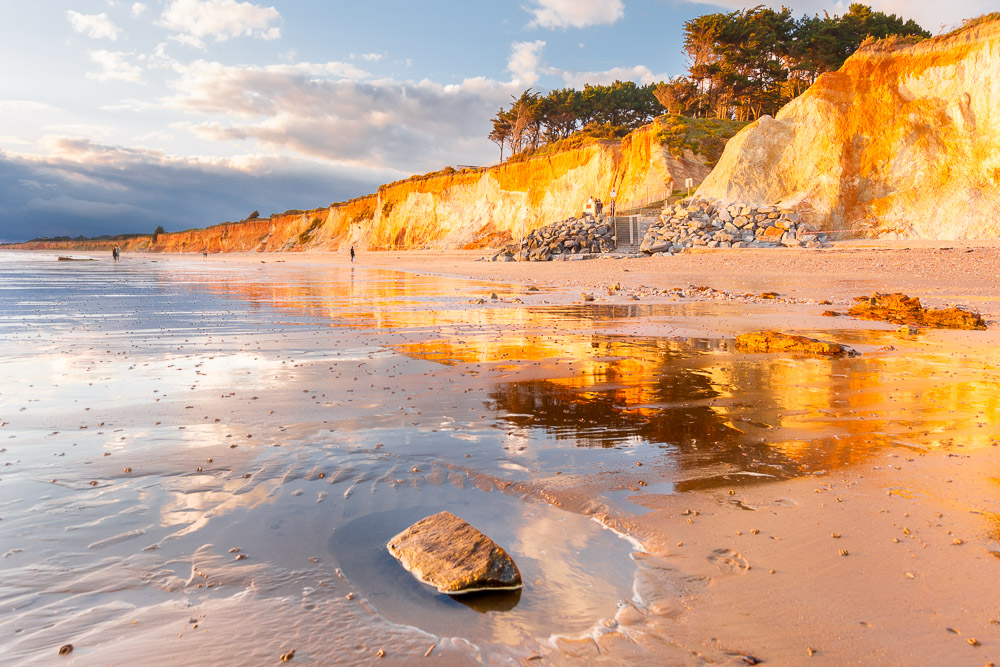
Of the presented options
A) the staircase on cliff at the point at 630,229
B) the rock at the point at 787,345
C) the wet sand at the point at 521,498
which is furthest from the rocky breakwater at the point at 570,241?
the wet sand at the point at 521,498

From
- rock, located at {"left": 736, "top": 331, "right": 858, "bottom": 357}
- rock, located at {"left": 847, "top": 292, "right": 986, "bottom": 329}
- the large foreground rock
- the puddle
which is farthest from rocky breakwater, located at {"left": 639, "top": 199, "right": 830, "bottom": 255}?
the large foreground rock

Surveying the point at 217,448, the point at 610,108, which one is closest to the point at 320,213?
the point at 610,108

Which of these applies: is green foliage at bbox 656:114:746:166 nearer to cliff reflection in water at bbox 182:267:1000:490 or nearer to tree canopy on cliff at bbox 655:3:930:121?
tree canopy on cliff at bbox 655:3:930:121

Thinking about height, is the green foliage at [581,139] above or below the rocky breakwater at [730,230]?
above

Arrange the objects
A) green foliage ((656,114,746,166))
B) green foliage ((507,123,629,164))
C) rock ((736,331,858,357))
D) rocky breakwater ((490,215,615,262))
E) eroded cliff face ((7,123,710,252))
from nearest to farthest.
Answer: rock ((736,331,858,357)) → rocky breakwater ((490,215,615,262)) → green foliage ((656,114,746,166)) → eroded cliff face ((7,123,710,252)) → green foliage ((507,123,629,164))

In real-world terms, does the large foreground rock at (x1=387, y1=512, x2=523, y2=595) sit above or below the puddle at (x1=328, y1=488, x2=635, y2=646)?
above

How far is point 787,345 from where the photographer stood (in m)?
8.84

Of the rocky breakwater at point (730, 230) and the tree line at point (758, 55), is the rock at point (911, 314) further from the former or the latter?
the tree line at point (758, 55)

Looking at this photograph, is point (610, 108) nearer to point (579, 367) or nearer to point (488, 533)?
point (579, 367)

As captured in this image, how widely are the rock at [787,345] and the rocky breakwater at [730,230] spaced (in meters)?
23.8

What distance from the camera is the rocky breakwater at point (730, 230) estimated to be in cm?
3138

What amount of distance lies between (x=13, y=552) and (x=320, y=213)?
108 metres

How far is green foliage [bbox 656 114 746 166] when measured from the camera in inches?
1858

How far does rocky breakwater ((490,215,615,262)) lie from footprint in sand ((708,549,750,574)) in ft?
111
